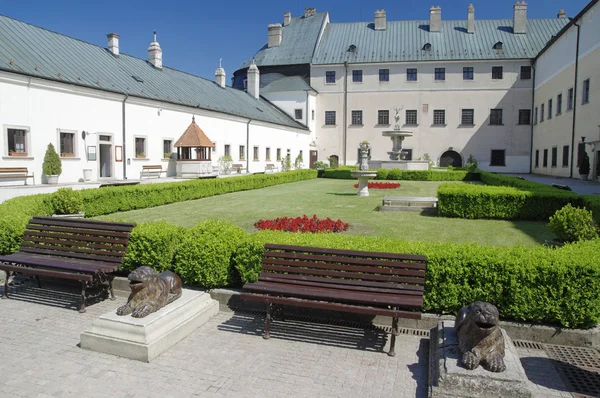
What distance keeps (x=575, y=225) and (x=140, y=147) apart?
953 inches

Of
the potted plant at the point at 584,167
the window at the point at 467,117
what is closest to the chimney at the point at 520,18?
the window at the point at 467,117

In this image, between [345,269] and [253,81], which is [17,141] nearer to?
[345,269]

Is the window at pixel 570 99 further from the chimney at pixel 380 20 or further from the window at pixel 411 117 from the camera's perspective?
the chimney at pixel 380 20

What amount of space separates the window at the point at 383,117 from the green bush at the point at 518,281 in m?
42.4

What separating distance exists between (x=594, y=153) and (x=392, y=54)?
25.4 metres

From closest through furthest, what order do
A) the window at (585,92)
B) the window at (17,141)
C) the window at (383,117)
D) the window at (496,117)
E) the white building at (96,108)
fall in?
the window at (17,141) → the white building at (96,108) → the window at (585,92) → the window at (496,117) → the window at (383,117)

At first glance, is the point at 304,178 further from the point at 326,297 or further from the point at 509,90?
the point at 326,297

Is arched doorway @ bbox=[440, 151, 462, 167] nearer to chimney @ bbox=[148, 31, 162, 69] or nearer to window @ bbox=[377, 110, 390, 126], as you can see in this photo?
window @ bbox=[377, 110, 390, 126]

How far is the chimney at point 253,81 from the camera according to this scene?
45425mm

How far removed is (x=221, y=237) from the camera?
6.63 meters

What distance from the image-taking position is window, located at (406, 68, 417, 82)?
151ft

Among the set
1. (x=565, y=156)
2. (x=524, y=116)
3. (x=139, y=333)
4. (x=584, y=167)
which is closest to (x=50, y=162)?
(x=139, y=333)

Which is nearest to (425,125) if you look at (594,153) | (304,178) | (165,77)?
(304,178)

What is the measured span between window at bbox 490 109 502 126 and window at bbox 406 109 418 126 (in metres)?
7.46
